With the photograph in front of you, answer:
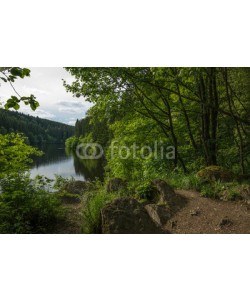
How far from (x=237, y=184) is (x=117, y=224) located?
271cm

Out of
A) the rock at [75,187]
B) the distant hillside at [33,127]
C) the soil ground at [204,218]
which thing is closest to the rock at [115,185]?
the rock at [75,187]

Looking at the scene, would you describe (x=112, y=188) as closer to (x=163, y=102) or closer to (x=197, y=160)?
(x=197, y=160)

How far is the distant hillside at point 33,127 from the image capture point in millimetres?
4504

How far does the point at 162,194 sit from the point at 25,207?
7.73 feet

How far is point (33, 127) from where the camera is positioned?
695cm

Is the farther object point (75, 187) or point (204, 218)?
point (75, 187)

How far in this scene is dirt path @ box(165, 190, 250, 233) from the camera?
349 centimetres

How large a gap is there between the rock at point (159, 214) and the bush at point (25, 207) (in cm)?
158

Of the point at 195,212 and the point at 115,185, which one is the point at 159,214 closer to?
the point at 195,212

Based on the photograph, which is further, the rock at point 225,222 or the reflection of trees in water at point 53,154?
the reflection of trees in water at point 53,154

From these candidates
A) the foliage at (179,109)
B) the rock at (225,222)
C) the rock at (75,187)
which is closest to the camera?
the rock at (225,222)

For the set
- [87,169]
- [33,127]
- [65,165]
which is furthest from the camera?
[65,165]

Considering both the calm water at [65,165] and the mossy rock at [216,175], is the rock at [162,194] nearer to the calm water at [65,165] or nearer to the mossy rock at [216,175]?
the mossy rock at [216,175]

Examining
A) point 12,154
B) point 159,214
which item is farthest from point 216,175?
point 12,154
